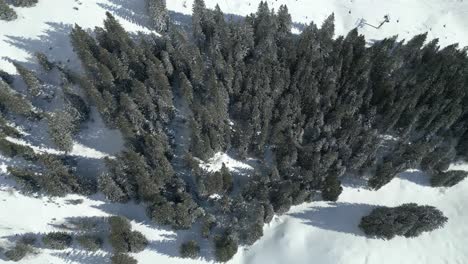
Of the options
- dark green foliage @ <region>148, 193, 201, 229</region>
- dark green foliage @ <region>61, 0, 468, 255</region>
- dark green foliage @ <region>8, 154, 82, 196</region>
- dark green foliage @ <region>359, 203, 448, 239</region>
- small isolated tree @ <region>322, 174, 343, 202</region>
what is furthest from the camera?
small isolated tree @ <region>322, 174, 343, 202</region>

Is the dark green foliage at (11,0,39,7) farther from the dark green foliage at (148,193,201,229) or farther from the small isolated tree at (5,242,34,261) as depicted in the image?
the dark green foliage at (148,193,201,229)

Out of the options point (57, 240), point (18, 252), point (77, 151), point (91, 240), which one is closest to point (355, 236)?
point (91, 240)

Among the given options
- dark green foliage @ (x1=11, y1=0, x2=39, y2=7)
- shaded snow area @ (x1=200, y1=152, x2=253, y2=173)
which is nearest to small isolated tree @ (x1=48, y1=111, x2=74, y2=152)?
shaded snow area @ (x1=200, y1=152, x2=253, y2=173)

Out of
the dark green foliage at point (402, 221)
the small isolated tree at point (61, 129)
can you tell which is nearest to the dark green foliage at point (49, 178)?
the small isolated tree at point (61, 129)

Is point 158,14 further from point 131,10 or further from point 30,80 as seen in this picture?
point 30,80

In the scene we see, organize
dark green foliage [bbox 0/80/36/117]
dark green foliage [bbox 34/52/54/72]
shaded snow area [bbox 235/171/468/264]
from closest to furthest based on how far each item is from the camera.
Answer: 1. shaded snow area [bbox 235/171/468/264]
2. dark green foliage [bbox 0/80/36/117]
3. dark green foliage [bbox 34/52/54/72]

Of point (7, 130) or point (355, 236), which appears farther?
point (355, 236)

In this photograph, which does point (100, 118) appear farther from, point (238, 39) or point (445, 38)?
point (445, 38)
